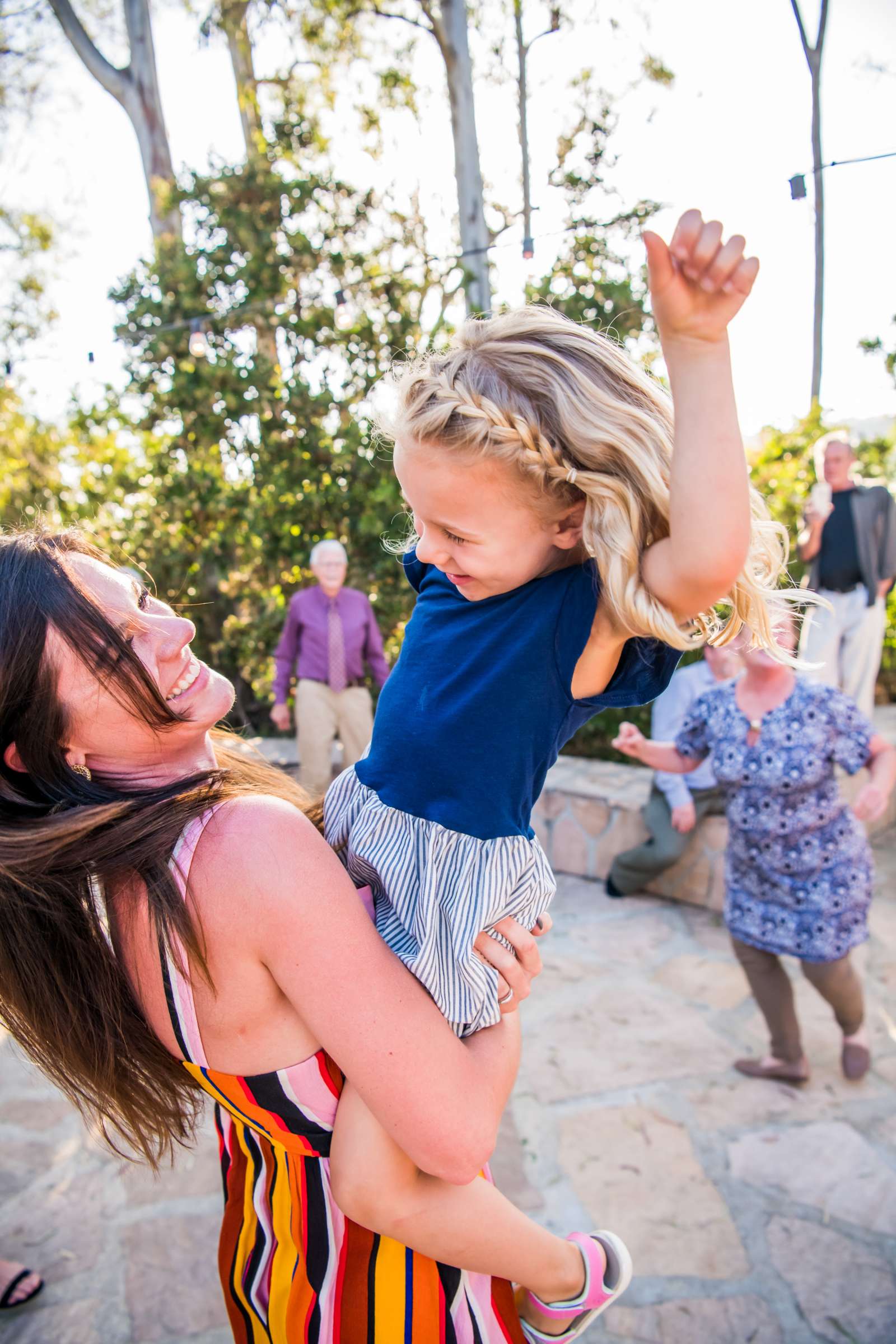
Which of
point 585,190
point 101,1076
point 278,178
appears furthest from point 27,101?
point 101,1076

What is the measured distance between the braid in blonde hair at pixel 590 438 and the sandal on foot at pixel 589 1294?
3.43 ft

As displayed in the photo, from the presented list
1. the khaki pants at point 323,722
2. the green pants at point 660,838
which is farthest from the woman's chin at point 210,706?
the khaki pants at point 323,722

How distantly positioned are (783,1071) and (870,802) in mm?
1065

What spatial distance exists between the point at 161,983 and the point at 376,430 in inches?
36.2

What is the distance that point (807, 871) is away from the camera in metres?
2.99

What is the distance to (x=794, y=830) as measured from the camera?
2.97 meters

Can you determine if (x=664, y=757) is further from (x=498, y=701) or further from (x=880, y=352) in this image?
(x=880, y=352)

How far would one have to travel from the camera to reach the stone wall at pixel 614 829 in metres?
4.60

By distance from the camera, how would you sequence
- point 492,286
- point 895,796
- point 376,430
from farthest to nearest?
point 492,286 → point 895,796 → point 376,430

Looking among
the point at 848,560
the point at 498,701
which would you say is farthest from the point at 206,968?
the point at 848,560

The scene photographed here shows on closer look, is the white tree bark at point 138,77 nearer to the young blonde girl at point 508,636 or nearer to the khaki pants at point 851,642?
the khaki pants at point 851,642

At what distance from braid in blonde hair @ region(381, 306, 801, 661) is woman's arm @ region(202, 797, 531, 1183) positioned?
52 cm

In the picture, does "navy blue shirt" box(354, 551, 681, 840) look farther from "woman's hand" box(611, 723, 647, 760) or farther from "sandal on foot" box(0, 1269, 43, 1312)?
"sandal on foot" box(0, 1269, 43, 1312)

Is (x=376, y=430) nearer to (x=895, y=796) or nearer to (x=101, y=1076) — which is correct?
(x=101, y=1076)
